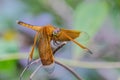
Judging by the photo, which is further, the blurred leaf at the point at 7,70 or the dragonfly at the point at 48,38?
the blurred leaf at the point at 7,70

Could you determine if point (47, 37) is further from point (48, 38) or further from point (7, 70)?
point (7, 70)

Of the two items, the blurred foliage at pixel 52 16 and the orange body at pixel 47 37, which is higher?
the orange body at pixel 47 37

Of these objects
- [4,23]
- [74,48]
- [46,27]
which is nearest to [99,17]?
[74,48]

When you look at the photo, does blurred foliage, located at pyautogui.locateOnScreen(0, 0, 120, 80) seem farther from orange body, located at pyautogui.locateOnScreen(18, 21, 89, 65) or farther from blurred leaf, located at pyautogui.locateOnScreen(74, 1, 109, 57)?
orange body, located at pyautogui.locateOnScreen(18, 21, 89, 65)

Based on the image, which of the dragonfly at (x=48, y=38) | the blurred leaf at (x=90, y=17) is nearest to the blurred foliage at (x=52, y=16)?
the blurred leaf at (x=90, y=17)

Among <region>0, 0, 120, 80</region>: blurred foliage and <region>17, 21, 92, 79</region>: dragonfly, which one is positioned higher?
<region>17, 21, 92, 79</region>: dragonfly

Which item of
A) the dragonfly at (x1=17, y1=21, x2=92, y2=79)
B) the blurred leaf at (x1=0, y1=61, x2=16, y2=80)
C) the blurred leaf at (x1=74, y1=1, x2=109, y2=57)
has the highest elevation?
the dragonfly at (x1=17, y1=21, x2=92, y2=79)

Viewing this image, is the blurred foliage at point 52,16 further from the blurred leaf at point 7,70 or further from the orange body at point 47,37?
the orange body at point 47,37

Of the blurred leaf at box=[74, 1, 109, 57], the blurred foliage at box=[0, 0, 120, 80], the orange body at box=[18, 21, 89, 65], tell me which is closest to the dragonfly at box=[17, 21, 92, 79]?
the orange body at box=[18, 21, 89, 65]

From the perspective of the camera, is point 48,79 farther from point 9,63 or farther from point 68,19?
point 68,19
